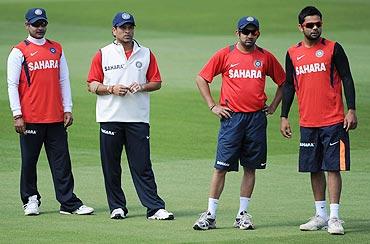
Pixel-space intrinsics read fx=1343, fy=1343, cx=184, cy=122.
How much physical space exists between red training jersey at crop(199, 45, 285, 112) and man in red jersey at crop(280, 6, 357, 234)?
0.94 feet

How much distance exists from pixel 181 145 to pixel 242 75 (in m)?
6.46

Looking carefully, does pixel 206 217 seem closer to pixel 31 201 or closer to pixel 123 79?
pixel 123 79

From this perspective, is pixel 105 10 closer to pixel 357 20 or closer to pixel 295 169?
pixel 357 20

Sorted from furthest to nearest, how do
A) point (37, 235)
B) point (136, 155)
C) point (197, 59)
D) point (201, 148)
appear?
point (197, 59)
point (201, 148)
point (136, 155)
point (37, 235)

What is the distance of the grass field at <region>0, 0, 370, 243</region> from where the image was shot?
13.1 meters

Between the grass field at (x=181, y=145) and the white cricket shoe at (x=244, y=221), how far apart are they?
0.11 meters

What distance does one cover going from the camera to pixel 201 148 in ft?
63.9

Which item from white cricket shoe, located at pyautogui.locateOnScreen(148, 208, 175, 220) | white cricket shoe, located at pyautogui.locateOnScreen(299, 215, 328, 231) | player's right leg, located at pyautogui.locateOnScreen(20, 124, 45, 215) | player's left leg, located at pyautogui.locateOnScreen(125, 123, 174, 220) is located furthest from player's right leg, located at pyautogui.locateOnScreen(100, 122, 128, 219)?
white cricket shoe, located at pyautogui.locateOnScreen(299, 215, 328, 231)

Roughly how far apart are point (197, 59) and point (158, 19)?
8.02 metres

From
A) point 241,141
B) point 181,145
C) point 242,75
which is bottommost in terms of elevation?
point 181,145

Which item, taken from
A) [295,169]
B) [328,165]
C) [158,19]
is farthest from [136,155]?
[158,19]

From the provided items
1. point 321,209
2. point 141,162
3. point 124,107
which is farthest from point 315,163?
point 124,107

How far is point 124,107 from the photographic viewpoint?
13930mm

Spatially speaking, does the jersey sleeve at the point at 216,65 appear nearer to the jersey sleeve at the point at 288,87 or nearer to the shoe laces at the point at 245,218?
the jersey sleeve at the point at 288,87
